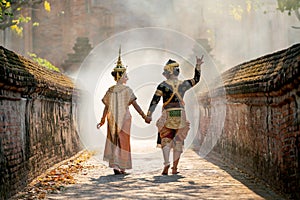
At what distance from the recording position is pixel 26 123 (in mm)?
9141

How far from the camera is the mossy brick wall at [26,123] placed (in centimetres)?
756

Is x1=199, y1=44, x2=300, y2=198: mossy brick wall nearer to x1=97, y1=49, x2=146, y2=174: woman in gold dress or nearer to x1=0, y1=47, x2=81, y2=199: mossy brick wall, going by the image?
x1=97, y1=49, x2=146, y2=174: woman in gold dress

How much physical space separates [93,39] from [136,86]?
5972mm

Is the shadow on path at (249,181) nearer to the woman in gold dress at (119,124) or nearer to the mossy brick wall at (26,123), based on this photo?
the woman in gold dress at (119,124)

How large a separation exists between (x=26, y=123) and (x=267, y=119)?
11.8ft

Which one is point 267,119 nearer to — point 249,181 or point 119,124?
point 249,181

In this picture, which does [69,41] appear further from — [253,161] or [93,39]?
[253,161]

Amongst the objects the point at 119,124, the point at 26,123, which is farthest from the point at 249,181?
the point at 26,123

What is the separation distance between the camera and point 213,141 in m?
15.2

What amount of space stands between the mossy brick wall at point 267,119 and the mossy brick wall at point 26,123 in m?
3.43

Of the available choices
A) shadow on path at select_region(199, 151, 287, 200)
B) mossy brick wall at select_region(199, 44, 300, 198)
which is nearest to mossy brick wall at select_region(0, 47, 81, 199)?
shadow on path at select_region(199, 151, 287, 200)

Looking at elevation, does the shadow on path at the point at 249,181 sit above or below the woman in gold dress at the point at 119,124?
below

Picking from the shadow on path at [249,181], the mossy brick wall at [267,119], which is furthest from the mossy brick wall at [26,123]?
the mossy brick wall at [267,119]

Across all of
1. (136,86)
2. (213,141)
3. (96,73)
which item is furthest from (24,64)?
(136,86)
